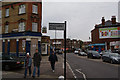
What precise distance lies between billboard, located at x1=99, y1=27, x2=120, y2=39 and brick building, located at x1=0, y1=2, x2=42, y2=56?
84.9 feet

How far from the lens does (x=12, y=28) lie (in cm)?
2412

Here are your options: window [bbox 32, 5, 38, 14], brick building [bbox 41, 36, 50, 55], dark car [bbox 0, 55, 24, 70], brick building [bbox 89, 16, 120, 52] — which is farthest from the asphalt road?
brick building [bbox 89, 16, 120, 52]

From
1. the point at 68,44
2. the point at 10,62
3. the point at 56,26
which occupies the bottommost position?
the point at 68,44

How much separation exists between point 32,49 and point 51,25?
1735 cm

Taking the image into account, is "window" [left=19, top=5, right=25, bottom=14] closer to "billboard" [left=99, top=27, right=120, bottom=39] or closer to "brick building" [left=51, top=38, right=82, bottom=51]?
"billboard" [left=99, top=27, right=120, bottom=39]

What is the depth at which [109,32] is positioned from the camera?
42031 mm

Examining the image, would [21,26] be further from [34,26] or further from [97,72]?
[97,72]

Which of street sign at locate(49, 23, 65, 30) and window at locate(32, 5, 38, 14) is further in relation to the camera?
window at locate(32, 5, 38, 14)

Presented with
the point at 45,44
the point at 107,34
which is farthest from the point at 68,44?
the point at 45,44

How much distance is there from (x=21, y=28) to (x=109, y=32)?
29.4 m

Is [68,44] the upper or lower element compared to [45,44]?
lower

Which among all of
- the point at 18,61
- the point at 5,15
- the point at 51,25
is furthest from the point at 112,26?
the point at 51,25

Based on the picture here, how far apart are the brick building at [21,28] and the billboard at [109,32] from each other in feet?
84.9

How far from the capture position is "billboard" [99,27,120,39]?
136 feet
